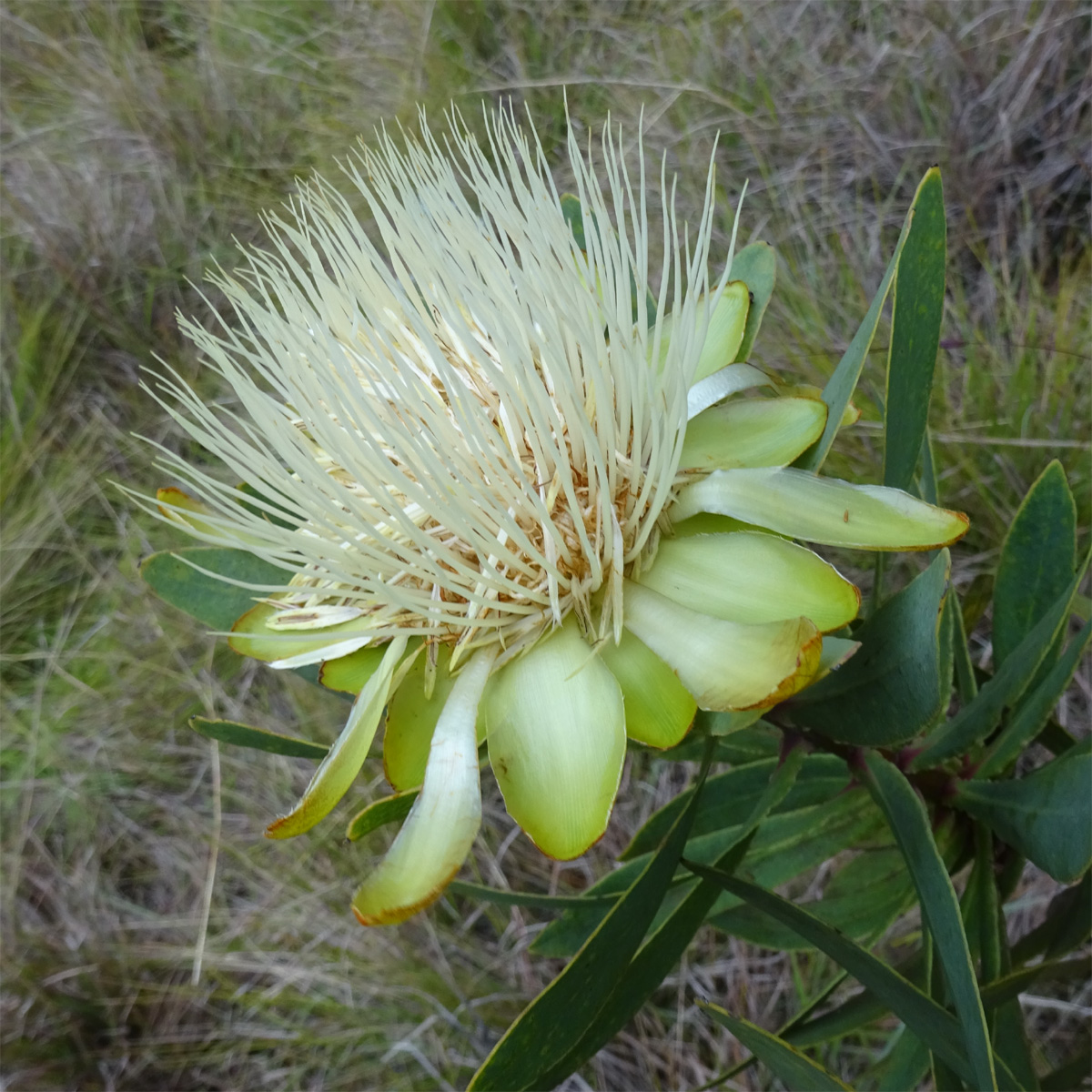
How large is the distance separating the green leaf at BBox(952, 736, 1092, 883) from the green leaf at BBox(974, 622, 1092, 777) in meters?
0.02

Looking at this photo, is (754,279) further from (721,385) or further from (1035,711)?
(1035,711)

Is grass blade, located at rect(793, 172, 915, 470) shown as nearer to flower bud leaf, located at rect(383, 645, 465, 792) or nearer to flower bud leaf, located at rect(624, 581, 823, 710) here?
flower bud leaf, located at rect(624, 581, 823, 710)

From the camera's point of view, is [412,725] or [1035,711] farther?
[1035,711]

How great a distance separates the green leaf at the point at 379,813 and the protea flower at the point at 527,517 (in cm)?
4

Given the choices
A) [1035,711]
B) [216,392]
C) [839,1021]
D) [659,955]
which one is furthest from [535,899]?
[216,392]

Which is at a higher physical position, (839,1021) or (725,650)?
(725,650)

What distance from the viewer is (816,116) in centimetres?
144

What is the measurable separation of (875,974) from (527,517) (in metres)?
0.32

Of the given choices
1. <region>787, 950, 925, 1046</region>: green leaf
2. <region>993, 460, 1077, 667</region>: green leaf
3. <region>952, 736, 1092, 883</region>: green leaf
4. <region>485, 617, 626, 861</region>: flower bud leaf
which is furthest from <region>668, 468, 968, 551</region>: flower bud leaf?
<region>787, 950, 925, 1046</region>: green leaf

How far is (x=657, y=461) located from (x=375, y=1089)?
1272 mm

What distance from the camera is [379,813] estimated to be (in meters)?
0.52

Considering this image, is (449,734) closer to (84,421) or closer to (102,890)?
(102,890)

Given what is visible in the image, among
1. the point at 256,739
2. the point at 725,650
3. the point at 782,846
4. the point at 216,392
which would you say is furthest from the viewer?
the point at 216,392

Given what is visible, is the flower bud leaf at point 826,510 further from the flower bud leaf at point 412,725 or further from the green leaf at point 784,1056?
the green leaf at point 784,1056
